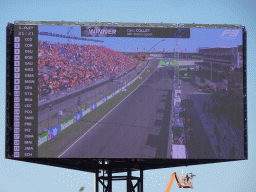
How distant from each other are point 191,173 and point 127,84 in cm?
1266

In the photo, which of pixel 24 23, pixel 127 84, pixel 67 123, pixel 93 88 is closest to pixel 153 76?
pixel 127 84

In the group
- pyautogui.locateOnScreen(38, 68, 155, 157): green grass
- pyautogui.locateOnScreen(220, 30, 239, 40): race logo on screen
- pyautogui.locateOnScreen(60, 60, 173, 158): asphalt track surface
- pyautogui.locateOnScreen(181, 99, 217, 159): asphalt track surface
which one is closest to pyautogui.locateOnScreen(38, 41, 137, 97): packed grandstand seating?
pyautogui.locateOnScreen(38, 68, 155, 157): green grass

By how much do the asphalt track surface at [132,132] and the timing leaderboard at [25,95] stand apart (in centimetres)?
171

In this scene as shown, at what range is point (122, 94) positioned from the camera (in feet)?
80.4

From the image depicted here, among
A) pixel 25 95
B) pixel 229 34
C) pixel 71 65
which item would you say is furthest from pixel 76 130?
pixel 229 34

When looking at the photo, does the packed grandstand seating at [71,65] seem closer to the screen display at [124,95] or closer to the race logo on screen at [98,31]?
the screen display at [124,95]

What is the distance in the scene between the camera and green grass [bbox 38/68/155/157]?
77.2 ft

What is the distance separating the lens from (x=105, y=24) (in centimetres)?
2448

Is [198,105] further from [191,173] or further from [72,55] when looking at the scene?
[191,173]

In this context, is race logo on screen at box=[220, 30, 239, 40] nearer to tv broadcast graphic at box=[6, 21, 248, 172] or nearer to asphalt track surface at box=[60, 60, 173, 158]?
tv broadcast graphic at box=[6, 21, 248, 172]

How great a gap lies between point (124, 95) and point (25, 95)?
4.50 m

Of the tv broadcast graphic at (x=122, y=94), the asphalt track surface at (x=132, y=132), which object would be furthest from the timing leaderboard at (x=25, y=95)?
the asphalt track surface at (x=132, y=132)

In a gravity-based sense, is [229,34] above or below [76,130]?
above

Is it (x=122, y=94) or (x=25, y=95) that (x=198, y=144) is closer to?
(x=122, y=94)
